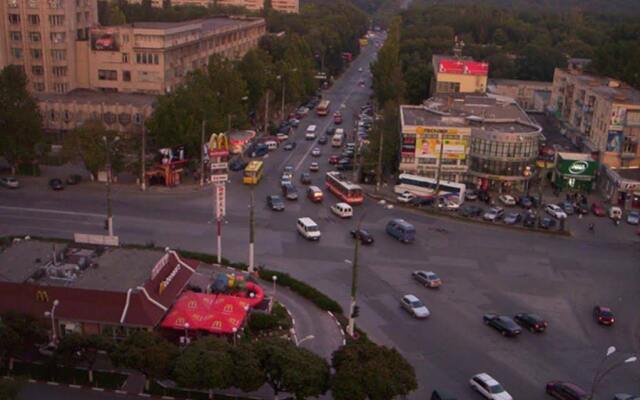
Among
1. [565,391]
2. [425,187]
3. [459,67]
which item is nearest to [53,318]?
[565,391]

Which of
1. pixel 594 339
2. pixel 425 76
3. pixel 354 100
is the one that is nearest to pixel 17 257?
pixel 594 339

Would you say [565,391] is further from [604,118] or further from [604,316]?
[604,118]

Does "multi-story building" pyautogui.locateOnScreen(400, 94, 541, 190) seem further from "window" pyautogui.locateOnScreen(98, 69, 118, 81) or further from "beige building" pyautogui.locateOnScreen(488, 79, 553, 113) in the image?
"beige building" pyautogui.locateOnScreen(488, 79, 553, 113)

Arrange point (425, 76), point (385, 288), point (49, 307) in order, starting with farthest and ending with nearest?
point (425, 76) < point (385, 288) < point (49, 307)

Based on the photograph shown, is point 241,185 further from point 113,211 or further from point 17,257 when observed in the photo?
point 17,257

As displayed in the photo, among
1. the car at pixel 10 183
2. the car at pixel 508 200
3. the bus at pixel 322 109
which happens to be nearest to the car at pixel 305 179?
the car at pixel 508 200

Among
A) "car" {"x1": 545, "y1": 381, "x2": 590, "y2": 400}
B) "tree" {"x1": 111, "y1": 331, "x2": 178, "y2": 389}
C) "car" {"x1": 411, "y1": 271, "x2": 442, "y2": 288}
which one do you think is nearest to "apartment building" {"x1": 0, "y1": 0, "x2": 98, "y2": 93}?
"car" {"x1": 411, "y1": 271, "x2": 442, "y2": 288}
